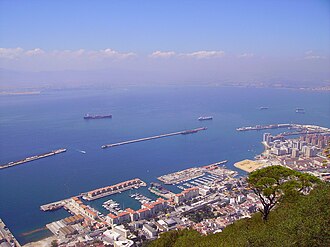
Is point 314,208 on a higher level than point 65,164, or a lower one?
higher

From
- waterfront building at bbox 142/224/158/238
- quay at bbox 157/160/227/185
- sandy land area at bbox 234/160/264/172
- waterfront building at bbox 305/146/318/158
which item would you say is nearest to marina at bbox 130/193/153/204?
quay at bbox 157/160/227/185

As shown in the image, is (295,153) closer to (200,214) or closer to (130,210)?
(200,214)

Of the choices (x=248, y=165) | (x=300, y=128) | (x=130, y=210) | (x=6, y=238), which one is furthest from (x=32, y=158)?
(x=300, y=128)

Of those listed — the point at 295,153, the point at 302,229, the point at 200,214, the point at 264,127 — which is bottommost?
the point at 200,214

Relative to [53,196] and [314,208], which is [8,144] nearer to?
[53,196]

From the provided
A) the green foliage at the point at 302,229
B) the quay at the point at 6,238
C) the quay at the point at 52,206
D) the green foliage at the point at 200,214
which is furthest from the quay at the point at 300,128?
the green foliage at the point at 302,229

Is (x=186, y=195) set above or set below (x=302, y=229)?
below

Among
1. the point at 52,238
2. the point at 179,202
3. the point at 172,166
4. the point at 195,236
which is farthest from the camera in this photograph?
the point at 172,166

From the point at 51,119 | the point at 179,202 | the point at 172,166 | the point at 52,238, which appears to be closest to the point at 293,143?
the point at 172,166
